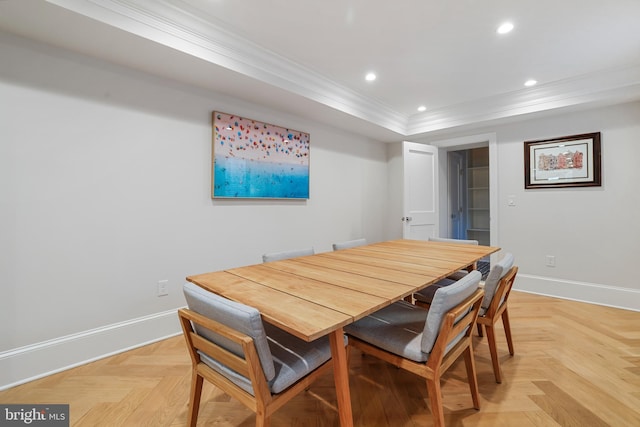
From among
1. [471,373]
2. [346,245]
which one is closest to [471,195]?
[346,245]

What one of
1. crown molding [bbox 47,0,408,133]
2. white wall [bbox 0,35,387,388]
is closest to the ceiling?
crown molding [bbox 47,0,408,133]

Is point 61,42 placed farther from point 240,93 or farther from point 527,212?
point 527,212

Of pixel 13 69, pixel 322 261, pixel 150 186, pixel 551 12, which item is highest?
pixel 551 12

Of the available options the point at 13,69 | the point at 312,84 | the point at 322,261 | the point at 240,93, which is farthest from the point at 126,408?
the point at 312,84

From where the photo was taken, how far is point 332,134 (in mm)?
3740

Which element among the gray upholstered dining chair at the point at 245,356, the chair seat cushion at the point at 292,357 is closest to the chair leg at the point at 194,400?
the gray upholstered dining chair at the point at 245,356

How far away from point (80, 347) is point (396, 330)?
2.10 meters

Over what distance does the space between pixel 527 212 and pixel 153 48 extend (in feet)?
13.8

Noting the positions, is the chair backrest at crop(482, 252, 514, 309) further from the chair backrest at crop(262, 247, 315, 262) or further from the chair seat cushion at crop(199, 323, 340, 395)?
the chair backrest at crop(262, 247, 315, 262)

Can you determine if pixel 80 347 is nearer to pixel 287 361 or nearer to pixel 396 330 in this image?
pixel 287 361

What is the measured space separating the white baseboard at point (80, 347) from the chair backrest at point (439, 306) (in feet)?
6.77

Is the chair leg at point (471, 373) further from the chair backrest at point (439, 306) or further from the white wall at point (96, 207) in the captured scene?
the white wall at point (96, 207)

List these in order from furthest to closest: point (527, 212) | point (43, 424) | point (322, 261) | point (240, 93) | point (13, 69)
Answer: point (527, 212) < point (240, 93) < point (322, 261) < point (13, 69) < point (43, 424)

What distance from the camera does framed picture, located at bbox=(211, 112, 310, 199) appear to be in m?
2.62
